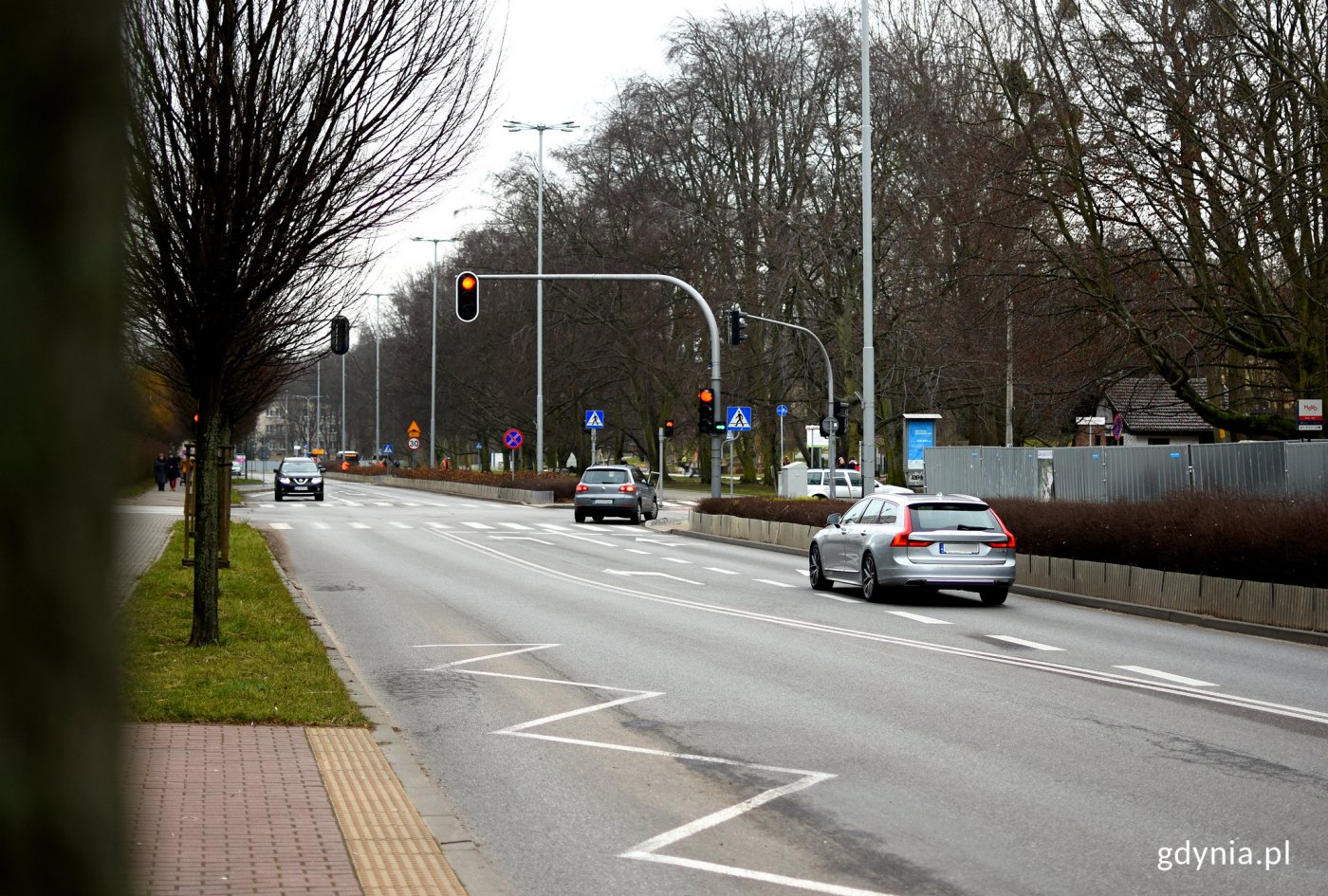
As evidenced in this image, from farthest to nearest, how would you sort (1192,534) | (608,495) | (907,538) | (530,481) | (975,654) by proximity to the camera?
(530,481) < (608,495) < (907,538) < (1192,534) < (975,654)

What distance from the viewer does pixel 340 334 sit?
30844 millimetres

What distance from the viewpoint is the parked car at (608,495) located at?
46.1 metres

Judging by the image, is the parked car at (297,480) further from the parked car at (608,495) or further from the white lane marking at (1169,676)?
the white lane marking at (1169,676)

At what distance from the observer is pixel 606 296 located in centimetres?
6438

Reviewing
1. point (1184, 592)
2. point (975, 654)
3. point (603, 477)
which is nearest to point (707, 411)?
point (603, 477)

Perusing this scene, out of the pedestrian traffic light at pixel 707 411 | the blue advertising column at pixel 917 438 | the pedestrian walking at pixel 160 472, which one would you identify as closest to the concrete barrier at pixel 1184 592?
the pedestrian traffic light at pixel 707 411

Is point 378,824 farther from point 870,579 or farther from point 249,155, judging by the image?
point 870,579

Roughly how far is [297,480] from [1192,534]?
161ft

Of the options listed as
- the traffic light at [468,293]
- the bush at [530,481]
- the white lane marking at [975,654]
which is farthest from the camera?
the bush at [530,481]

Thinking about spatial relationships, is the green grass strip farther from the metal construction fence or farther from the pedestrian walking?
the pedestrian walking

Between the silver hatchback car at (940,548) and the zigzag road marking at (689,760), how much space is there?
828 cm

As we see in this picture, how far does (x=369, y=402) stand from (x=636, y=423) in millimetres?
52823

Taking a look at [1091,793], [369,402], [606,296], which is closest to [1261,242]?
[1091,793]

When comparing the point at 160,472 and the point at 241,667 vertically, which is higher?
the point at 160,472
